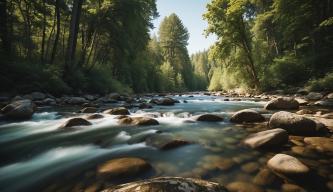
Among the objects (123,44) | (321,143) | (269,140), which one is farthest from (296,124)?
(123,44)

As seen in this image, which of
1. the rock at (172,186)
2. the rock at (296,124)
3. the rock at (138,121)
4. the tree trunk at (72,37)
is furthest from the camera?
the tree trunk at (72,37)

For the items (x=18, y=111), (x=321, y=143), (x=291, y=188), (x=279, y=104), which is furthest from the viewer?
(x=279, y=104)

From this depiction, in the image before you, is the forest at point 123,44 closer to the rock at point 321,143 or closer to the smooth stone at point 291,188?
the rock at point 321,143

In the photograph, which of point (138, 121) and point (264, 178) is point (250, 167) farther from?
point (138, 121)

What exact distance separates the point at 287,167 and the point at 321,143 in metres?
1.74

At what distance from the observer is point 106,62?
83.7 feet

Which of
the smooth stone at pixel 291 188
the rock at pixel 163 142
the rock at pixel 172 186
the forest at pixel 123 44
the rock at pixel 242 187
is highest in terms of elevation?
the forest at pixel 123 44

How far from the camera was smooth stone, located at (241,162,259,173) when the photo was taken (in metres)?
3.21

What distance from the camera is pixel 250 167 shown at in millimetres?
3316

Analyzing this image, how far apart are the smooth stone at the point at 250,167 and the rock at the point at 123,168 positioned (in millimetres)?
1409

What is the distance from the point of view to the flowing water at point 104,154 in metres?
3.09

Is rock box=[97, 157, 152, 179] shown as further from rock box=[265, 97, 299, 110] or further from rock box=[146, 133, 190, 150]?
rock box=[265, 97, 299, 110]

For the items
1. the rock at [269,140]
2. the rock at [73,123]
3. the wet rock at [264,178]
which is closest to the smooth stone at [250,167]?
the wet rock at [264,178]

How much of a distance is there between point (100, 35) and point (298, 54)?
60.0 ft
